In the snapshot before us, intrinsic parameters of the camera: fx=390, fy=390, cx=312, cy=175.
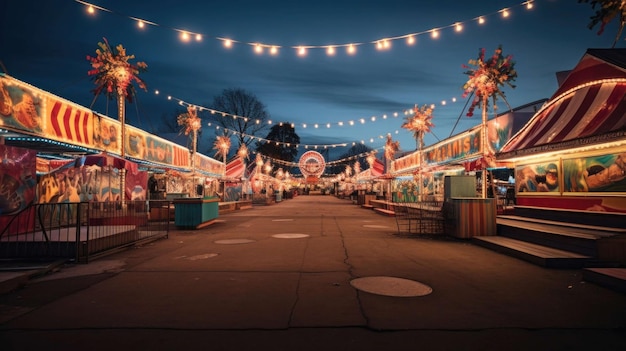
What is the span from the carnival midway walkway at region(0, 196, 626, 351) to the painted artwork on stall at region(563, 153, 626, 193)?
3.94 m

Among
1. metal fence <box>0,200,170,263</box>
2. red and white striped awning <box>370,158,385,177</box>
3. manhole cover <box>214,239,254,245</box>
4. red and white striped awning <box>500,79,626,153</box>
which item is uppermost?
red and white striped awning <box>370,158,385,177</box>

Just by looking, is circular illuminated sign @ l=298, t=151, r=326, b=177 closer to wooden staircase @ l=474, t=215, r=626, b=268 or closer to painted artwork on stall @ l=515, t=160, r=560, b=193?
painted artwork on stall @ l=515, t=160, r=560, b=193

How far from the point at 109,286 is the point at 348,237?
8.57 meters

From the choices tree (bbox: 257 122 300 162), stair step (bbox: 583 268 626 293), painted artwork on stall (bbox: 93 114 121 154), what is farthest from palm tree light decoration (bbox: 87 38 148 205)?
tree (bbox: 257 122 300 162)

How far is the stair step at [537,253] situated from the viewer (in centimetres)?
842

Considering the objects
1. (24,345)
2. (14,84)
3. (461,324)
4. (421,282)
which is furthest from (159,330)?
(14,84)

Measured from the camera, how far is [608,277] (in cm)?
665

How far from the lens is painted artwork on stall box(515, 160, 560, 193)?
13.4 meters

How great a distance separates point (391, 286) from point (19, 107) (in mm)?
12818

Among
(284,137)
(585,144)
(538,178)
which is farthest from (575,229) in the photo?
(284,137)

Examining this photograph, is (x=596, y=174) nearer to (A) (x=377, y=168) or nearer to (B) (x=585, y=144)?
(B) (x=585, y=144)

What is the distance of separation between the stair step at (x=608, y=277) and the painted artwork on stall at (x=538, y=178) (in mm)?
6820

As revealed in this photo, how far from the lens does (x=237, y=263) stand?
29.6ft

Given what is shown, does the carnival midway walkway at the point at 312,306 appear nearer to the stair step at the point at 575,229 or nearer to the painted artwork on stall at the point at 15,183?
the stair step at the point at 575,229
